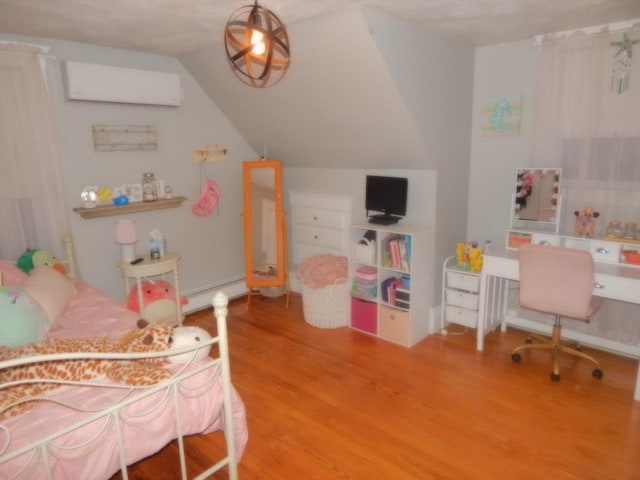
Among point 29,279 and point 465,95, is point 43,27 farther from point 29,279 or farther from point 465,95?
point 465,95

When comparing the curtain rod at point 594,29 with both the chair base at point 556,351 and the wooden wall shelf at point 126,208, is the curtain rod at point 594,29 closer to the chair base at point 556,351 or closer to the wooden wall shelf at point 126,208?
the chair base at point 556,351

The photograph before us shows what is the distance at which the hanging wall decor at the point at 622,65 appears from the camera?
2.90 metres

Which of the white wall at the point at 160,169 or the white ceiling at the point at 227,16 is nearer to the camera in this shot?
the white ceiling at the point at 227,16

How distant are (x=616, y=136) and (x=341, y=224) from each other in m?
2.40

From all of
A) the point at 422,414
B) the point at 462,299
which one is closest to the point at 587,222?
the point at 462,299

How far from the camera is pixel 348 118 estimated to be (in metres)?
3.52

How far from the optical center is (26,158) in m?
3.12

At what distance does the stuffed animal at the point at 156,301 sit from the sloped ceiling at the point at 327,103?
1.82m

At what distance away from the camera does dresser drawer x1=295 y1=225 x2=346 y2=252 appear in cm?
442

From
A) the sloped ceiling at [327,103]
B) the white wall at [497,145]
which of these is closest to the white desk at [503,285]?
the white wall at [497,145]

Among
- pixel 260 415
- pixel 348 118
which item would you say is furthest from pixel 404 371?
pixel 348 118

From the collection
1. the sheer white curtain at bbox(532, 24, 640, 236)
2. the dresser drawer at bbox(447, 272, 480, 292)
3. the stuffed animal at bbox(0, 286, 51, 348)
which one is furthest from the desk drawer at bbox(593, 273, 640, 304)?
the stuffed animal at bbox(0, 286, 51, 348)

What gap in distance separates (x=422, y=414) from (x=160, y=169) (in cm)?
306

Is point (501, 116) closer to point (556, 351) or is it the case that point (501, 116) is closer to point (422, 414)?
point (556, 351)
